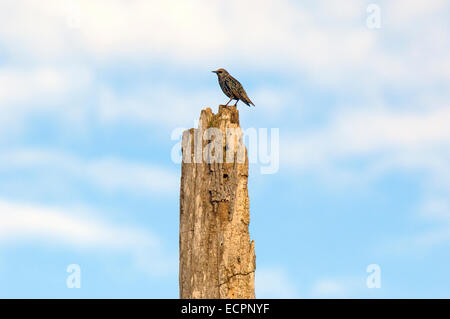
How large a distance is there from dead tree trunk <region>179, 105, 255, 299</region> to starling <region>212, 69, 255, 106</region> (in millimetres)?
2931

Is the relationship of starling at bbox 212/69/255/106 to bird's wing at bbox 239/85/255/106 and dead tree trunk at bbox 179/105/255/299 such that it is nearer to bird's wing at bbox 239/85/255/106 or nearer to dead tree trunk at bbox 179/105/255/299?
bird's wing at bbox 239/85/255/106

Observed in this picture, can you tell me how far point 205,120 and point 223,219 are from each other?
→ 2.05 metres

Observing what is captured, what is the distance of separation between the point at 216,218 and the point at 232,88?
14.8 feet

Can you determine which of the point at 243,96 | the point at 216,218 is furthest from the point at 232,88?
the point at 216,218

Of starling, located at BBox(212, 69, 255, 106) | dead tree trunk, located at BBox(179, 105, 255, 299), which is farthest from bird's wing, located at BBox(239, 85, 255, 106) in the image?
dead tree trunk, located at BBox(179, 105, 255, 299)

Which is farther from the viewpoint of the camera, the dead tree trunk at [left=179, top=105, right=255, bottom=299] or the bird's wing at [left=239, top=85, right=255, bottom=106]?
the bird's wing at [left=239, top=85, right=255, bottom=106]

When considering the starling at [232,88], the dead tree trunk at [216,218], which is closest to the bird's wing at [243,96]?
the starling at [232,88]

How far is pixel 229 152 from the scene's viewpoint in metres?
13.5

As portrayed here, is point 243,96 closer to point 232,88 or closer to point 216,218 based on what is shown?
point 232,88

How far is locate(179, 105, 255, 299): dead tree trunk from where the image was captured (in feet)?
42.8

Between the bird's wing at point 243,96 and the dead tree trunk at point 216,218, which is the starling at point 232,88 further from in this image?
the dead tree trunk at point 216,218

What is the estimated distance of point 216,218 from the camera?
13242mm
